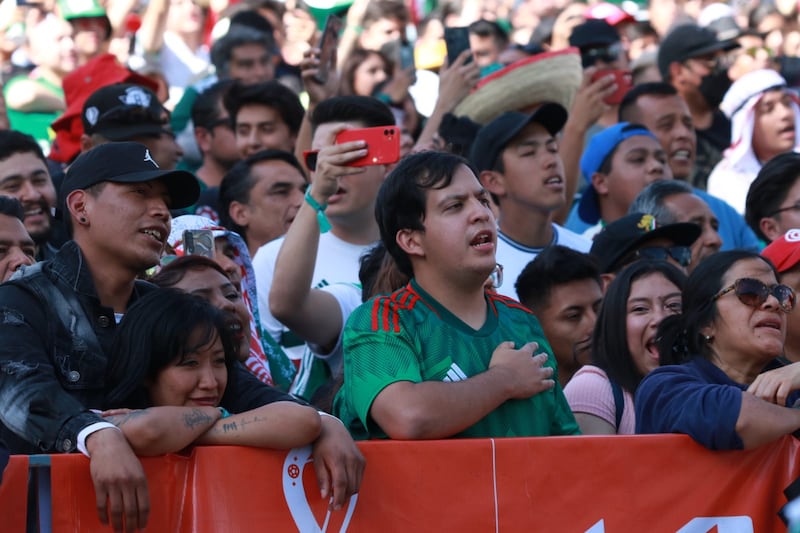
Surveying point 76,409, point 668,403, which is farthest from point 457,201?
point 76,409

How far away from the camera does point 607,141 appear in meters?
8.46

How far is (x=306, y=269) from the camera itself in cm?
581

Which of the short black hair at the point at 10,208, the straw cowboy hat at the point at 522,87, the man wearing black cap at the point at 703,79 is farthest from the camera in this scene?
the man wearing black cap at the point at 703,79

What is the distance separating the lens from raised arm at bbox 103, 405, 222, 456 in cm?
393

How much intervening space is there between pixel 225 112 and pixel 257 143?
0.45 meters

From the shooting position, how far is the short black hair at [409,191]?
4.84 meters

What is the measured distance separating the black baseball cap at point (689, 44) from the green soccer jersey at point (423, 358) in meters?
5.74

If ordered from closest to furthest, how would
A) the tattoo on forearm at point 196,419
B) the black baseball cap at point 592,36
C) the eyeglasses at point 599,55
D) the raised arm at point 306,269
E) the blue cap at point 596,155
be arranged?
the tattoo on forearm at point 196,419 → the raised arm at point 306,269 → the blue cap at point 596,155 → the black baseball cap at point 592,36 → the eyeglasses at point 599,55

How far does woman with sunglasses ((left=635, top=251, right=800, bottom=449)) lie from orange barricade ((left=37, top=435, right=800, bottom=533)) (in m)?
0.13

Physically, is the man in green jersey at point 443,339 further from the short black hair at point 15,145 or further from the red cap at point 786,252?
the short black hair at point 15,145

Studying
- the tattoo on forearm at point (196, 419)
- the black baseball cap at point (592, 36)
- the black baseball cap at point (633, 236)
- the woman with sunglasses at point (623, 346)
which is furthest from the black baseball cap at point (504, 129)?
the tattoo on forearm at point (196, 419)

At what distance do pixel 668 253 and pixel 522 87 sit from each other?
163 centimetres

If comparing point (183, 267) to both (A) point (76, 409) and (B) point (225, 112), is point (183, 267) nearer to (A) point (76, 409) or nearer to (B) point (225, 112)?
(A) point (76, 409)

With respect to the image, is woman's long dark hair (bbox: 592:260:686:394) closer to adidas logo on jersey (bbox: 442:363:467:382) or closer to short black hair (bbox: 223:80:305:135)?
adidas logo on jersey (bbox: 442:363:467:382)
